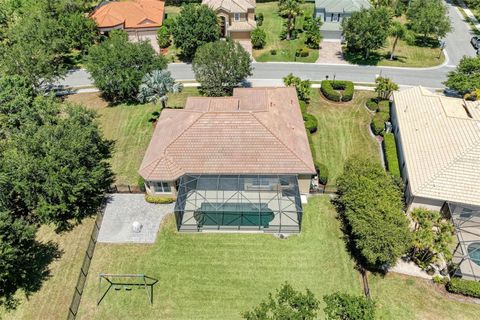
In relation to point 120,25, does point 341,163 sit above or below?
below

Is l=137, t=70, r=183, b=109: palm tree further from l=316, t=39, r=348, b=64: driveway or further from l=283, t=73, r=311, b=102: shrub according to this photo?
l=316, t=39, r=348, b=64: driveway

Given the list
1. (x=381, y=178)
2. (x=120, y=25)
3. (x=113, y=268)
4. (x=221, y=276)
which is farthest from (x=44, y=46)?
(x=381, y=178)

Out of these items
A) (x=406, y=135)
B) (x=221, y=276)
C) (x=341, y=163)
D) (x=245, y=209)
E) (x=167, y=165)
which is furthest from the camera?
(x=341, y=163)

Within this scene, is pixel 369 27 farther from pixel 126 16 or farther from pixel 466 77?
pixel 126 16

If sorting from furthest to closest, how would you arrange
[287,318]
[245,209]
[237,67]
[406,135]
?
[237,67]
[406,135]
[245,209]
[287,318]

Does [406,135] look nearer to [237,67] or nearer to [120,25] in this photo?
[237,67]

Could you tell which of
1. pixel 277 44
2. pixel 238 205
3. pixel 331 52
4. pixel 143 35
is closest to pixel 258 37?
pixel 277 44

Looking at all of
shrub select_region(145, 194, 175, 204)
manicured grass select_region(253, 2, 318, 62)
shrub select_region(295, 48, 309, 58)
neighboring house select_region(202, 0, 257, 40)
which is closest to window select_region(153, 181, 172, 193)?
shrub select_region(145, 194, 175, 204)

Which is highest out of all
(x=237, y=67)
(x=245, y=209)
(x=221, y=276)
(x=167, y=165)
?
(x=237, y=67)
